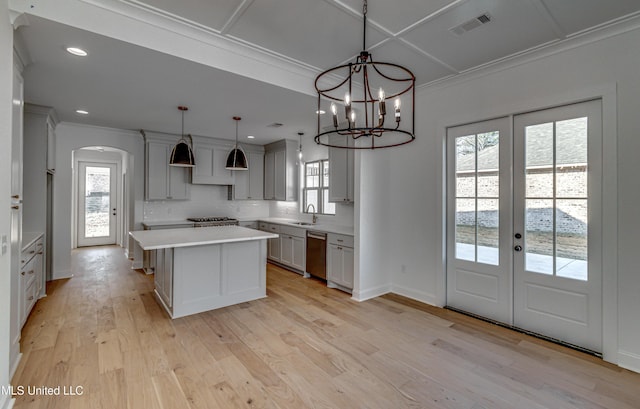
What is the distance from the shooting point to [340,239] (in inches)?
174

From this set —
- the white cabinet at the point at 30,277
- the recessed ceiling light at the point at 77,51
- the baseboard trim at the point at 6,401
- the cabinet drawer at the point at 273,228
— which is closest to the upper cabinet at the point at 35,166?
the white cabinet at the point at 30,277

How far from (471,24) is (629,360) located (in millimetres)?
2977

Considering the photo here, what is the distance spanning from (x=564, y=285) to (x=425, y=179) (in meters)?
1.74

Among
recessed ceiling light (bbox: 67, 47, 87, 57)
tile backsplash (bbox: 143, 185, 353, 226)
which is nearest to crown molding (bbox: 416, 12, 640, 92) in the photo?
tile backsplash (bbox: 143, 185, 353, 226)

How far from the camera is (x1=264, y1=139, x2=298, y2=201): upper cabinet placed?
6.32m

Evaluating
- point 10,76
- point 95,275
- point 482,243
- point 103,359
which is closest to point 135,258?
point 95,275

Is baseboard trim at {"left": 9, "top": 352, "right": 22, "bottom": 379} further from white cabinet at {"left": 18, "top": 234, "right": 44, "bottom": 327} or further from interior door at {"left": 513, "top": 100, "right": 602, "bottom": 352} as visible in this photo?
interior door at {"left": 513, "top": 100, "right": 602, "bottom": 352}

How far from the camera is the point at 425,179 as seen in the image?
385cm

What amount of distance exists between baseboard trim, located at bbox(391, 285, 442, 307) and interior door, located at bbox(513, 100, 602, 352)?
2.98ft

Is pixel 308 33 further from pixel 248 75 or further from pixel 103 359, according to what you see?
pixel 103 359

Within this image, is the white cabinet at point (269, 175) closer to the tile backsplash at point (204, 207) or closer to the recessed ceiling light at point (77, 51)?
the tile backsplash at point (204, 207)

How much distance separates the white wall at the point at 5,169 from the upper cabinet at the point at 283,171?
4508mm

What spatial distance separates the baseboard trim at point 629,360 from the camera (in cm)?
242

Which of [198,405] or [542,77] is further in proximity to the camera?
[542,77]
